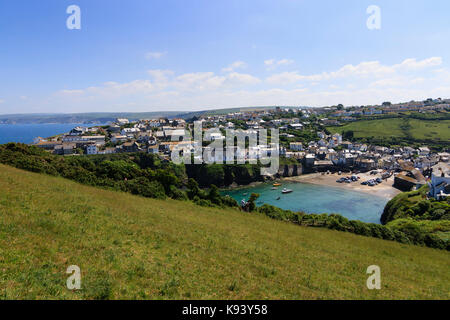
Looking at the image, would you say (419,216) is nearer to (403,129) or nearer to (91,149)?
(91,149)

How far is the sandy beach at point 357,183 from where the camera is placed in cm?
6803

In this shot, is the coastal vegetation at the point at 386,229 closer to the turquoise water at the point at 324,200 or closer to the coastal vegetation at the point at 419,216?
the coastal vegetation at the point at 419,216

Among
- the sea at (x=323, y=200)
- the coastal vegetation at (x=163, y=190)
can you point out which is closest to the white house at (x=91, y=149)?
the sea at (x=323, y=200)

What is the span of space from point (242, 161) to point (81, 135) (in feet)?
223

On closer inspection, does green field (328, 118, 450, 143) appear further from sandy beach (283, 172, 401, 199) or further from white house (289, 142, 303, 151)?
sandy beach (283, 172, 401, 199)

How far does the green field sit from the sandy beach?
47846 mm

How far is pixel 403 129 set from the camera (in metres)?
125

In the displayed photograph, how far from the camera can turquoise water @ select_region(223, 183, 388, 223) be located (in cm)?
5531

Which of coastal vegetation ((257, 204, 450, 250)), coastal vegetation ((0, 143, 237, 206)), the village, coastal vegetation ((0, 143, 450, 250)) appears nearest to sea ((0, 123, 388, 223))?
the village

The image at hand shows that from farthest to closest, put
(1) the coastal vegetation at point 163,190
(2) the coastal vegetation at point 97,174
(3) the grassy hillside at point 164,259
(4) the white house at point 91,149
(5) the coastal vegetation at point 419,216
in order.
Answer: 1. (4) the white house at point 91,149
2. (2) the coastal vegetation at point 97,174
3. (5) the coastal vegetation at point 419,216
4. (1) the coastal vegetation at point 163,190
5. (3) the grassy hillside at point 164,259

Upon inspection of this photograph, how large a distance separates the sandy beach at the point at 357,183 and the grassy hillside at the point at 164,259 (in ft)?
169

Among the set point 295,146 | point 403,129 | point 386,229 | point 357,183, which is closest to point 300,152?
point 295,146
